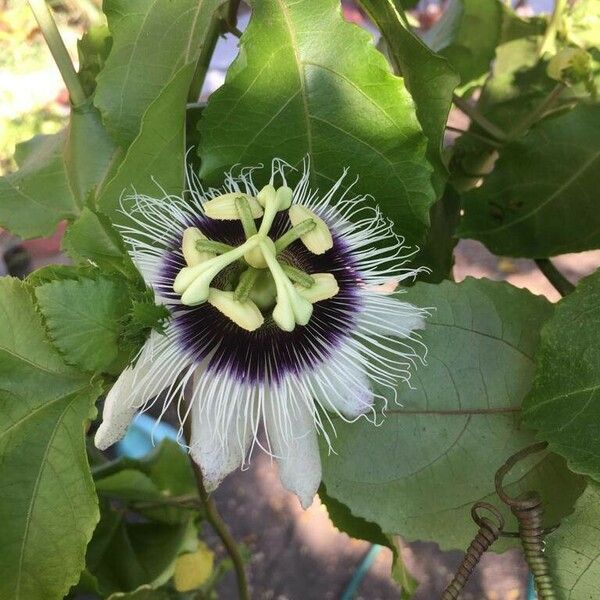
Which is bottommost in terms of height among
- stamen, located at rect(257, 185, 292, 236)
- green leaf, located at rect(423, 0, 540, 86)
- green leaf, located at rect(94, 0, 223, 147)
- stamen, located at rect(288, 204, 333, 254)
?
green leaf, located at rect(423, 0, 540, 86)

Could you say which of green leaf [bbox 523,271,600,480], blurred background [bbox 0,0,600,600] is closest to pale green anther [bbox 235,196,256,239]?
green leaf [bbox 523,271,600,480]

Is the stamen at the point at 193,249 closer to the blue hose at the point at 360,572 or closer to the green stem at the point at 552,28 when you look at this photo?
the green stem at the point at 552,28

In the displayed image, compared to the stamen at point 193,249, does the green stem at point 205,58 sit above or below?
above

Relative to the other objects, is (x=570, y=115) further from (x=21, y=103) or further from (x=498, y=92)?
(x=21, y=103)

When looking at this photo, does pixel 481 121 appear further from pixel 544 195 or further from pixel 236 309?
pixel 236 309

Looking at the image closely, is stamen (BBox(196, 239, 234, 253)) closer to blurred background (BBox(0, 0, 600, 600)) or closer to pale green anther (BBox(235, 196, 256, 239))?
pale green anther (BBox(235, 196, 256, 239))

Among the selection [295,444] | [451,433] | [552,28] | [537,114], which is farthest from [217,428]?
[552,28]

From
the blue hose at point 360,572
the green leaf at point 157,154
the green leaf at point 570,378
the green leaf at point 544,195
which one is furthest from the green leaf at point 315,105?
the blue hose at point 360,572
